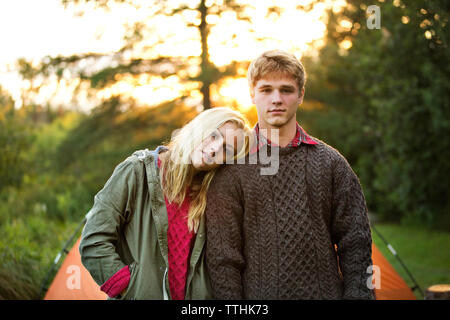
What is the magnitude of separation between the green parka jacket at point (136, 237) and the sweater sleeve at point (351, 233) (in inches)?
29.4

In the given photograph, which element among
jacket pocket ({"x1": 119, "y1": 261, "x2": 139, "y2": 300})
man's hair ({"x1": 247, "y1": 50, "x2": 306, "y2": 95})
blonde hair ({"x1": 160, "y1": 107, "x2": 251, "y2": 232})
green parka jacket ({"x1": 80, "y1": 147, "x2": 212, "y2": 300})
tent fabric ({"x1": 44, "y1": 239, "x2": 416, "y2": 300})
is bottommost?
tent fabric ({"x1": 44, "y1": 239, "x2": 416, "y2": 300})

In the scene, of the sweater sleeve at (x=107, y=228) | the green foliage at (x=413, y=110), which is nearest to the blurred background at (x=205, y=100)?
the green foliage at (x=413, y=110)

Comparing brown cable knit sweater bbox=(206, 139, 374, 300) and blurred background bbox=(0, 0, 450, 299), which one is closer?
brown cable knit sweater bbox=(206, 139, 374, 300)

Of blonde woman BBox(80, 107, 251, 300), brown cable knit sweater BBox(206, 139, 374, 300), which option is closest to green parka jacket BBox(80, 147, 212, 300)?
blonde woman BBox(80, 107, 251, 300)

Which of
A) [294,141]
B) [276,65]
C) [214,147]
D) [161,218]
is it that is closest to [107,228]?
[161,218]

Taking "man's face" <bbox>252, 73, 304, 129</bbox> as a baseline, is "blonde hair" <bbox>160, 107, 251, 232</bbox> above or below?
below

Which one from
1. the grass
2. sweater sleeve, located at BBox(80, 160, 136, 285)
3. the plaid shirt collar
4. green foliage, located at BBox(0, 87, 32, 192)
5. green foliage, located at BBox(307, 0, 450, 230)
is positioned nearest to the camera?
sweater sleeve, located at BBox(80, 160, 136, 285)

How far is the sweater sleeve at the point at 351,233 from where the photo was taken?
2273 millimetres

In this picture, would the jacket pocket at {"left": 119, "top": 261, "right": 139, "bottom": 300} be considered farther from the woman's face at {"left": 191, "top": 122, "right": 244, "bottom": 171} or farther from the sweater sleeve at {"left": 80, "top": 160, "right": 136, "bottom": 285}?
the woman's face at {"left": 191, "top": 122, "right": 244, "bottom": 171}

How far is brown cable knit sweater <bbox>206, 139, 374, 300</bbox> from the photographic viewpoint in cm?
226

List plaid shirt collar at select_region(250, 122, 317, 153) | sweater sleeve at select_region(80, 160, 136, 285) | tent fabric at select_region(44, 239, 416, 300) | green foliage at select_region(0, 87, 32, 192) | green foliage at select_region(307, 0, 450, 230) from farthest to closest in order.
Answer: green foliage at select_region(0, 87, 32, 192), green foliage at select_region(307, 0, 450, 230), tent fabric at select_region(44, 239, 416, 300), plaid shirt collar at select_region(250, 122, 317, 153), sweater sleeve at select_region(80, 160, 136, 285)

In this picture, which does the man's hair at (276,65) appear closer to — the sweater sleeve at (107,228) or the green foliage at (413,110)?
the sweater sleeve at (107,228)

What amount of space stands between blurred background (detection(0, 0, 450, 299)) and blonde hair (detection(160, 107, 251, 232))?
3.51 m

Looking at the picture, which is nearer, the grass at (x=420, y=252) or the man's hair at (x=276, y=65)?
the man's hair at (x=276, y=65)
